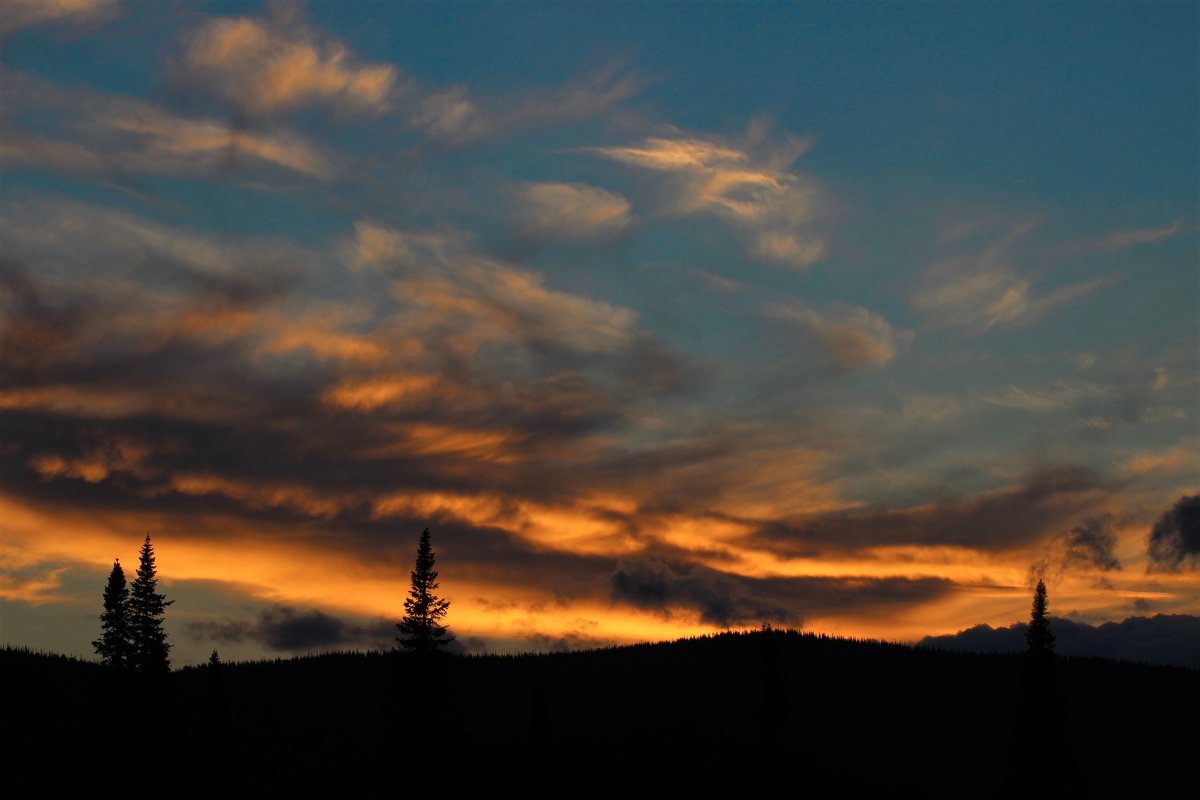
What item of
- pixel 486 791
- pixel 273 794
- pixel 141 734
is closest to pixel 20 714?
pixel 141 734

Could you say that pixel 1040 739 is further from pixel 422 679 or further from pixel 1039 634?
pixel 422 679

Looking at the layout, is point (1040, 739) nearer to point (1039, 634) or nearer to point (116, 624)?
point (1039, 634)

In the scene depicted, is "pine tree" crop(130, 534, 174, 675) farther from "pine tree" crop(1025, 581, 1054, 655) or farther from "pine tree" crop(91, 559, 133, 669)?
"pine tree" crop(1025, 581, 1054, 655)

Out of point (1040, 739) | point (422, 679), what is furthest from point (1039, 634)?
point (422, 679)

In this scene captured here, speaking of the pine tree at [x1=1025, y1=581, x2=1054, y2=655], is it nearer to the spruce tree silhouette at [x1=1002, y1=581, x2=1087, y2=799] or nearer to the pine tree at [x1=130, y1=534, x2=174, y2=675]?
the spruce tree silhouette at [x1=1002, y1=581, x2=1087, y2=799]

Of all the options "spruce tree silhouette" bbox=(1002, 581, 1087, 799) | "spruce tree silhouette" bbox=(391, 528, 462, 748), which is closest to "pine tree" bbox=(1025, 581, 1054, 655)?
"spruce tree silhouette" bbox=(1002, 581, 1087, 799)

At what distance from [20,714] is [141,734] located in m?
14.1

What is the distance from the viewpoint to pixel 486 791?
306 ft

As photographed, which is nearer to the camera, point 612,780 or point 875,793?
point 612,780

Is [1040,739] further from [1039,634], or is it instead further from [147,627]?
[147,627]

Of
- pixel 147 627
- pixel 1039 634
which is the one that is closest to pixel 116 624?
pixel 147 627

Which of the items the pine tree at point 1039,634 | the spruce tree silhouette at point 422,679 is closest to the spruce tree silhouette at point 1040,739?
the pine tree at point 1039,634

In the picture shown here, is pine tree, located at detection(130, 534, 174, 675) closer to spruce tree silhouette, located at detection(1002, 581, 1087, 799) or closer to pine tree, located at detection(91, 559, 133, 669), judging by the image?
pine tree, located at detection(91, 559, 133, 669)

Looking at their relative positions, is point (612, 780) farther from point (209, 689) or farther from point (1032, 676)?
point (1032, 676)
